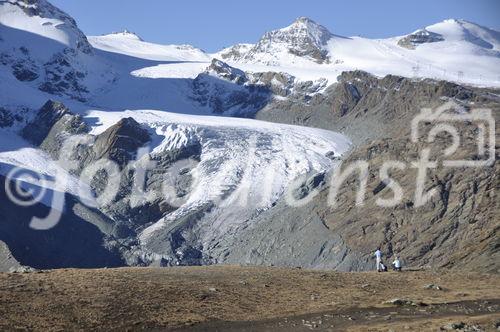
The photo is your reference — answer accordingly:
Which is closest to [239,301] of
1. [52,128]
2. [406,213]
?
[406,213]

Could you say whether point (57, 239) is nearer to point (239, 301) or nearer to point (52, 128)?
point (52, 128)

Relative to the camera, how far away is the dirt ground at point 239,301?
Result: 99.0 ft

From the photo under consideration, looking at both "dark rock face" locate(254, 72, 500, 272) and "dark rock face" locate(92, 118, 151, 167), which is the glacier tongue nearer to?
"dark rock face" locate(92, 118, 151, 167)

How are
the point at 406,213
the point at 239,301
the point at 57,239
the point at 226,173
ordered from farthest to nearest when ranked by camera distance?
the point at 226,173, the point at 57,239, the point at 406,213, the point at 239,301

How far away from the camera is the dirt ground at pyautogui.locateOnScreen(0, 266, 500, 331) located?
99.0 feet

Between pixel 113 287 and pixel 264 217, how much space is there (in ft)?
356

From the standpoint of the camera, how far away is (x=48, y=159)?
17375 cm

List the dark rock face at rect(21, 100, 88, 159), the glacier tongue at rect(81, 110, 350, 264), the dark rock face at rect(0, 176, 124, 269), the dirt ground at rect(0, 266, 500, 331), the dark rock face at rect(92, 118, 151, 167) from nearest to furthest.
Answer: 1. the dirt ground at rect(0, 266, 500, 331)
2. the dark rock face at rect(0, 176, 124, 269)
3. the glacier tongue at rect(81, 110, 350, 264)
4. the dark rock face at rect(92, 118, 151, 167)
5. the dark rock face at rect(21, 100, 88, 159)

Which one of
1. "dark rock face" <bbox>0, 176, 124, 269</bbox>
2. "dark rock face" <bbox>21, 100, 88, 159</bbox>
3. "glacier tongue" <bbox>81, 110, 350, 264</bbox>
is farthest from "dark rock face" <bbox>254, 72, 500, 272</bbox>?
"dark rock face" <bbox>21, 100, 88, 159</bbox>

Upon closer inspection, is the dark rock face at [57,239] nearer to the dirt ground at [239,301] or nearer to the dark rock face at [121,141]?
the dark rock face at [121,141]

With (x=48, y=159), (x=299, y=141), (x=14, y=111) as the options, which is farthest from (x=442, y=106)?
(x=14, y=111)

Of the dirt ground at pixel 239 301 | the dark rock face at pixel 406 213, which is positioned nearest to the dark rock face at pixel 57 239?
the dark rock face at pixel 406 213

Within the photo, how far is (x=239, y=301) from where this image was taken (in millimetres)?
34312

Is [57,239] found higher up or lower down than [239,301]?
lower down
